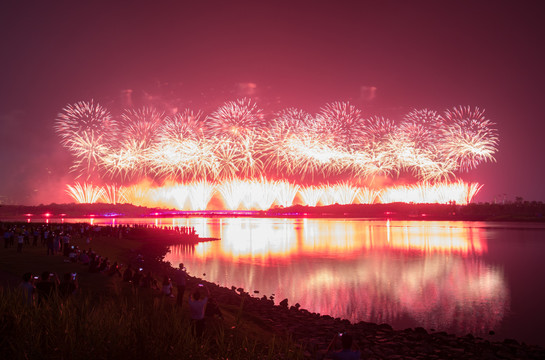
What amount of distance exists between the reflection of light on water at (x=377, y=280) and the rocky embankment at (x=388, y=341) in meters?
Result: 3.19

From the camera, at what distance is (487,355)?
1797 centimetres

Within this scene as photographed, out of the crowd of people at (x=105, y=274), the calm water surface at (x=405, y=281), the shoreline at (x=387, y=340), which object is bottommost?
the calm water surface at (x=405, y=281)

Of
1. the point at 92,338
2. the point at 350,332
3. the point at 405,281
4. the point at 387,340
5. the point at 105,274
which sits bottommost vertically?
the point at 405,281

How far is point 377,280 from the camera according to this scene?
41531 mm

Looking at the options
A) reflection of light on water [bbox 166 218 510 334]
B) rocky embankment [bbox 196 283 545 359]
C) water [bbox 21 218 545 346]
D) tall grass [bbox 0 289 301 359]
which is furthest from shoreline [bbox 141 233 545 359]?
tall grass [bbox 0 289 301 359]

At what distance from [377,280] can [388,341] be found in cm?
2182

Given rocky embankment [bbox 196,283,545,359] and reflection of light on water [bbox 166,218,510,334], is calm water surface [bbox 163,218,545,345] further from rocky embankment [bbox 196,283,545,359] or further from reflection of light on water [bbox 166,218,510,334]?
rocky embankment [bbox 196,283,545,359]

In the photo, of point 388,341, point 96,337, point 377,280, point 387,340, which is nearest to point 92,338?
point 96,337

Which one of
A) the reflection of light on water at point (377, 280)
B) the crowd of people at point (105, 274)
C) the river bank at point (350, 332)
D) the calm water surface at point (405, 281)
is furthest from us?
the reflection of light on water at point (377, 280)

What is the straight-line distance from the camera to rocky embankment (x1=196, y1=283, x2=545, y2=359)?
1819 cm

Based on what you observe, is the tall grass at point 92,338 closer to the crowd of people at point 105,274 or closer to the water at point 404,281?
the crowd of people at point 105,274

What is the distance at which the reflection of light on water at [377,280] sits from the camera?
28016mm

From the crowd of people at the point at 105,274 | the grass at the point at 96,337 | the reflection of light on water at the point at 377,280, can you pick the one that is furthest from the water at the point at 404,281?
the grass at the point at 96,337

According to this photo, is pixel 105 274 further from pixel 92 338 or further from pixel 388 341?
pixel 92 338
